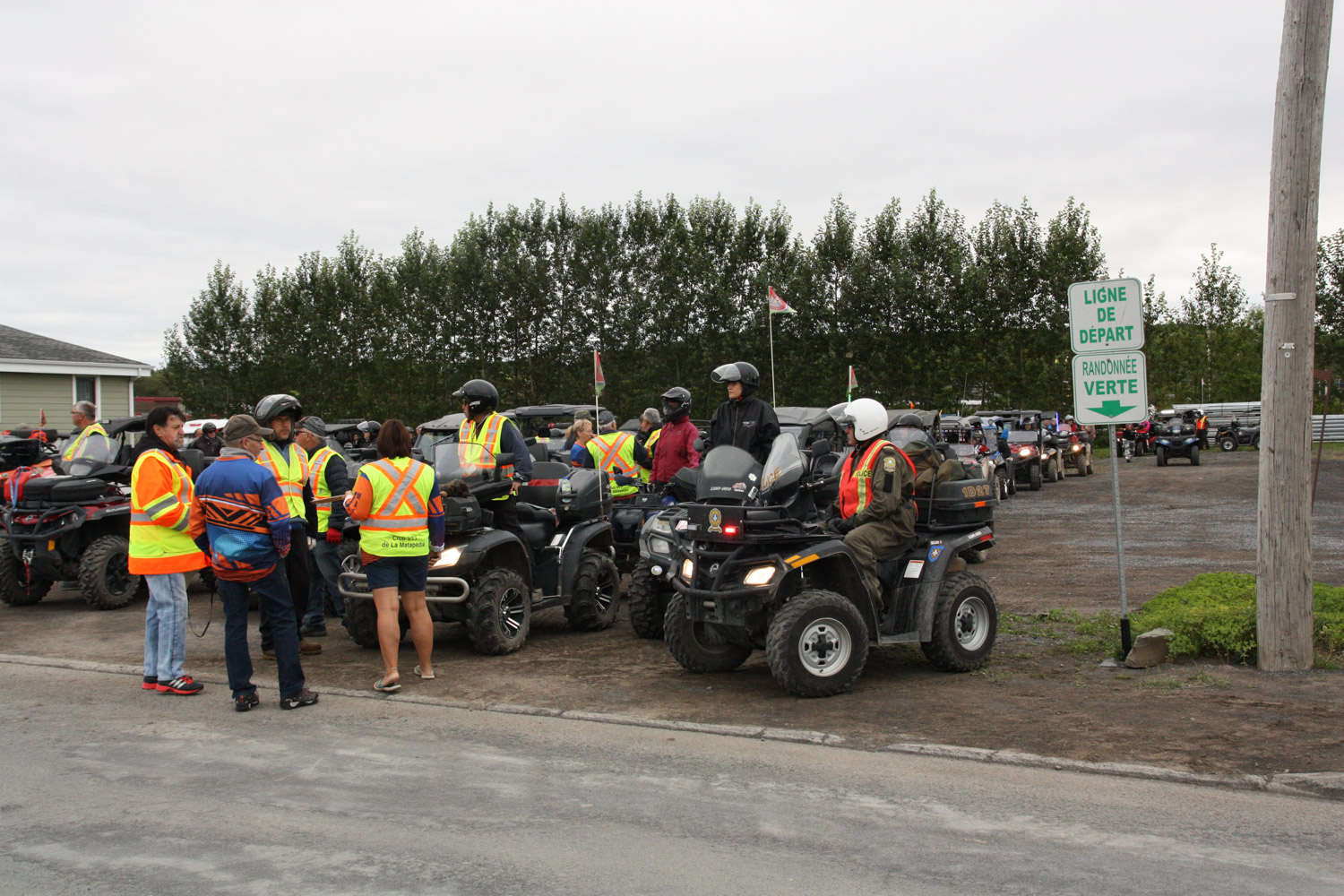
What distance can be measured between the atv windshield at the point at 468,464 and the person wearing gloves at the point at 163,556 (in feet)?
6.45

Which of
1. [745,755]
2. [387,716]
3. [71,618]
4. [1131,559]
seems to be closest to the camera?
[745,755]

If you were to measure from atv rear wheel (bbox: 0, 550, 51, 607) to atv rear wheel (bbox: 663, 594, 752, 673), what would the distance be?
8370 millimetres

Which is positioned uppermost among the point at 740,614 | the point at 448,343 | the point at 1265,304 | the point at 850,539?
the point at 448,343

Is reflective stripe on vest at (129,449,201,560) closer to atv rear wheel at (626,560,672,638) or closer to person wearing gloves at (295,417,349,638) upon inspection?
person wearing gloves at (295,417,349,638)

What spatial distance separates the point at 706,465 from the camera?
7.30 m

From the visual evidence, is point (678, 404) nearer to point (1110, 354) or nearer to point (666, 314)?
point (1110, 354)

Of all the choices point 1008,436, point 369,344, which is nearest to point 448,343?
point 369,344

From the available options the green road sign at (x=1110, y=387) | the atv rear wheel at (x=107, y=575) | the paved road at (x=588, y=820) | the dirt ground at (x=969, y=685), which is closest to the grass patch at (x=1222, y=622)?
the dirt ground at (x=969, y=685)

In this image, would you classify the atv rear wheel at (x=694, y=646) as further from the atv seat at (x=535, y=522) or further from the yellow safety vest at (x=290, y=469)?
the yellow safety vest at (x=290, y=469)

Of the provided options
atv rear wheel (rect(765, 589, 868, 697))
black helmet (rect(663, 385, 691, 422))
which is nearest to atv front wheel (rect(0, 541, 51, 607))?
black helmet (rect(663, 385, 691, 422))

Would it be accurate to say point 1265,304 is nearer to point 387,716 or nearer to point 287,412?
point 387,716

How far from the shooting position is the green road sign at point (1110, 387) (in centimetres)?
808

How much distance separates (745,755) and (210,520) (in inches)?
154

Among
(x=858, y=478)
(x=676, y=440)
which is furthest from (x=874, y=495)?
(x=676, y=440)
